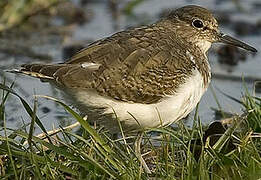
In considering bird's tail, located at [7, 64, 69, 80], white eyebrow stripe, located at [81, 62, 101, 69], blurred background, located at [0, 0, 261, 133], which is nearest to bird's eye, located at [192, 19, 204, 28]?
blurred background, located at [0, 0, 261, 133]

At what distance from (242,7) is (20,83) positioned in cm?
409

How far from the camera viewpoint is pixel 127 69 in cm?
620

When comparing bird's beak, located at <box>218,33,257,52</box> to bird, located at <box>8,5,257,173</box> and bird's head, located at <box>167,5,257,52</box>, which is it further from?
bird, located at <box>8,5,257,173</box>

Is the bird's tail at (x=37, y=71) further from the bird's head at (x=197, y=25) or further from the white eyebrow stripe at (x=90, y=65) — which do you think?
the bird's head at (x=197, y=25)

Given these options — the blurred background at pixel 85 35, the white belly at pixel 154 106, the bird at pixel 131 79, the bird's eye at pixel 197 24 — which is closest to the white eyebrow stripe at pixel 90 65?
the bird at pixel 131 79

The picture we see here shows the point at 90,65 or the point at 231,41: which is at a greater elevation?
the point at 231,41

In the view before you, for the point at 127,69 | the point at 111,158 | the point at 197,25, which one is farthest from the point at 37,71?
the point at 197,25

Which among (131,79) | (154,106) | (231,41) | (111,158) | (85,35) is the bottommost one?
(111,158)

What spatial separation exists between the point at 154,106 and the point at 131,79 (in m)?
0.26

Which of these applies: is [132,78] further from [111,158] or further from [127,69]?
[111,158]

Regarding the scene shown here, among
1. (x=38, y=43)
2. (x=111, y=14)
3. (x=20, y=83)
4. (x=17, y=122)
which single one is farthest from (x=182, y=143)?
(x=111, y=14)

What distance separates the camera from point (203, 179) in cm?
534

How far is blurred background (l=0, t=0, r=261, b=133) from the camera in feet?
26.9

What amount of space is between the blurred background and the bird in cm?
121
